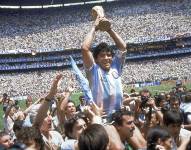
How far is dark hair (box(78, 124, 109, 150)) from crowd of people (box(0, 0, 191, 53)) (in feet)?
171

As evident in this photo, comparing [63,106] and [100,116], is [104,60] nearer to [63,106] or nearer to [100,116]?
[100,116]

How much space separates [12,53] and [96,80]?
50.7 metres

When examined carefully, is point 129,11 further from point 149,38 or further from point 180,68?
point 180,68

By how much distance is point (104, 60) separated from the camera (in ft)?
17.5

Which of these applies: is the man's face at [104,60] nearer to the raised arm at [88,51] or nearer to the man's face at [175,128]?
the raised arm at [88,51]

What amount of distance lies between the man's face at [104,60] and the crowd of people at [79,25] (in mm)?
50049

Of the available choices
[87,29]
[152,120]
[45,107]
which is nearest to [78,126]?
[45,107]

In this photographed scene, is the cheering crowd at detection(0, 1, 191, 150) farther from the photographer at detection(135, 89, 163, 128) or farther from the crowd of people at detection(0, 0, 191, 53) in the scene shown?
the crowd of people at detection(0, 0, 191, 53)

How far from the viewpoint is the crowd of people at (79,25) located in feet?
183

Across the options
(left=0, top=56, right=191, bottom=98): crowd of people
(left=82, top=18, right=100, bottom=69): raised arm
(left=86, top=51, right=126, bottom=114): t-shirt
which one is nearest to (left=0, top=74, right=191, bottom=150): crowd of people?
(left=86, top=51, right=126, bottom=114): t-shirt

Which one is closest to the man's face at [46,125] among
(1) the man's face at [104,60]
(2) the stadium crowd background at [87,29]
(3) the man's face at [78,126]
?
(3) the man's face at [78,126]

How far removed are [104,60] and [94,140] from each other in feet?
7.19

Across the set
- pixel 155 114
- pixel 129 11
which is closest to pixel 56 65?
pixel 129 11

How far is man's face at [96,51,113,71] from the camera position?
209 inches
